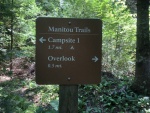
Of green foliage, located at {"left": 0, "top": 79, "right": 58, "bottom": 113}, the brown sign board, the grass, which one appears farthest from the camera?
green foliage, located at {"left": 0, "top": 79, "right": 58, "bottom": 113}

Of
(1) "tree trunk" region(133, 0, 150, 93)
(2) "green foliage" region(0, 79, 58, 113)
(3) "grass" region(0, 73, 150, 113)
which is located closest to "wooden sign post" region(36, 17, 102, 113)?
(3) "grass" region(0, 73, 150, 113)

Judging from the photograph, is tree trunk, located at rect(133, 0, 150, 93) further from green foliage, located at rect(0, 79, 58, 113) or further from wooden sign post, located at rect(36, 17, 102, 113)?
wooden sign post, located at rect(36, 17, 102, 113)

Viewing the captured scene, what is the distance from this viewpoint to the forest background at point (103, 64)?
266 inches

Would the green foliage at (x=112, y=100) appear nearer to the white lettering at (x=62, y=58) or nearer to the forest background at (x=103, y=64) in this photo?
the forest background at (x=103, y=64)

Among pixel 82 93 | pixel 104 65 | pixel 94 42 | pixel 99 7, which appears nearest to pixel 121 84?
pixel 82 93

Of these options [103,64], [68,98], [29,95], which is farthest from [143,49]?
[29,95]

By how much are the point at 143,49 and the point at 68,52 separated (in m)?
4.41

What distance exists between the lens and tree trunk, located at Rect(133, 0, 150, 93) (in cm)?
694

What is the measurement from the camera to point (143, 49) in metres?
7.05

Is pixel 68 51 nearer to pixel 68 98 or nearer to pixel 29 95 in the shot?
pixel 68 98

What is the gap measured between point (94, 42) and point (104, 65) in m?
8.06

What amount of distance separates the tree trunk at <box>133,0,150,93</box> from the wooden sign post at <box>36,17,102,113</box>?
412cm

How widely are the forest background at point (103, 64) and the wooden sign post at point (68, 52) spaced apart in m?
1.84

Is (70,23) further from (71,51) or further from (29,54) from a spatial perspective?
(29,54)
